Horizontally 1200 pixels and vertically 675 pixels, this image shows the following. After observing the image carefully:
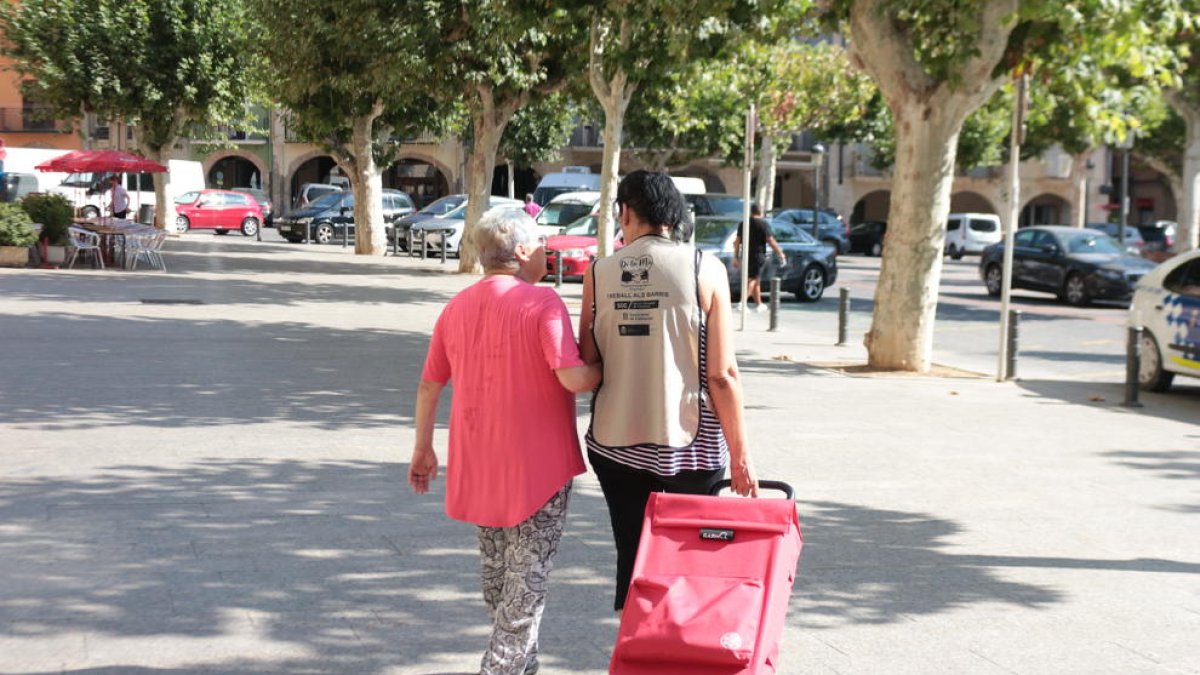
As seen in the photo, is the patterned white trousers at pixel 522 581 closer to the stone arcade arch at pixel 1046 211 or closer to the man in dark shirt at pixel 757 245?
the man in dark shirt at pixel 757 245

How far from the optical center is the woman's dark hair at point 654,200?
453cm

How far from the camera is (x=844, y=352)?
661 inches

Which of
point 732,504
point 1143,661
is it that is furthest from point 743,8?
point 732,504

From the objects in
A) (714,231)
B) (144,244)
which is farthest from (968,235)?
(144,244)

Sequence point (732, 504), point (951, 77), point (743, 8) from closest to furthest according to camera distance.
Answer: point (732, 504)
point (951, 77)
point (743, 8)

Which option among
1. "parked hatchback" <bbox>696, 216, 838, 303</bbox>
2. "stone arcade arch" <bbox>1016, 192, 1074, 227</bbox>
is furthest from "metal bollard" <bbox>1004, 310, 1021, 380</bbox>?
"stone arcade arch" <bbox>1016, 192, 1074, 227</bbox>

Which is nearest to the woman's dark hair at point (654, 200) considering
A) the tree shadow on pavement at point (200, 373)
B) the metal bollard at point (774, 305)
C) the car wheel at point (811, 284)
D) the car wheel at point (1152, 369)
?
the tree shadow on pavement at point (200, 373)

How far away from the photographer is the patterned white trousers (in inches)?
179

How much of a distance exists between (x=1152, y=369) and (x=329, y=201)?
35159 millimetres

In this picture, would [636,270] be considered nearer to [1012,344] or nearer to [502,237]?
[502,237]

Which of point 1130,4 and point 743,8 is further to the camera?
point 743,8

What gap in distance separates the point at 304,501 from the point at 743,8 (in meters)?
8.51

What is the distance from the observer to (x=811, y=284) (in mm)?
25406

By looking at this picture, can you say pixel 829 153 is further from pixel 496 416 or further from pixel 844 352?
pixel 496 416
